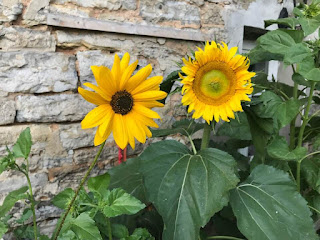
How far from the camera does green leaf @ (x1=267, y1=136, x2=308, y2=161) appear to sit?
1271 millimetres

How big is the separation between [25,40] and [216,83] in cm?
86

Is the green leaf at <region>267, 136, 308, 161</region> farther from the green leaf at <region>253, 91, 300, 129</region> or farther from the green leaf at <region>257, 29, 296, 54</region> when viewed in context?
the green leaf at <region>257, 29, 296, 54</region>

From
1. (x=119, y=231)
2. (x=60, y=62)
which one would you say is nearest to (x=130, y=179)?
(x=119, y=231)

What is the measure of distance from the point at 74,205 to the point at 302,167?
3.44ft

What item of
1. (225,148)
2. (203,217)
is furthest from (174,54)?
(203,217)

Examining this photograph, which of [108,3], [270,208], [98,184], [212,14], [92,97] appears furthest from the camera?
[212,14]

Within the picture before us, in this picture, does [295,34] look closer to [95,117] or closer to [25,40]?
[95,117]

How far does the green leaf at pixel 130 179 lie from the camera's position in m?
1.25

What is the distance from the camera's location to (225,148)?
5.94 feet

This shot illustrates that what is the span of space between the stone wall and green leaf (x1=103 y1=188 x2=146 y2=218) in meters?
0.64

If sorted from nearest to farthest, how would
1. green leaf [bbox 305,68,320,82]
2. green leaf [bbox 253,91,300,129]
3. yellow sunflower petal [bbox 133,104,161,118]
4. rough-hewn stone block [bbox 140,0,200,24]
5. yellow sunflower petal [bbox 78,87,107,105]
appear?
yellow sunflower petal [bbox 78,87,107,105]
yellow sunflower petal [bbox 133,104,161,118]
green leaf [bbox 305,68,320,82]
green leaf [bbox 253,91,300,129]
rough-hewn stone block [bbox 140,0,200,24]

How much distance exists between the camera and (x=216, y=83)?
3.59ft

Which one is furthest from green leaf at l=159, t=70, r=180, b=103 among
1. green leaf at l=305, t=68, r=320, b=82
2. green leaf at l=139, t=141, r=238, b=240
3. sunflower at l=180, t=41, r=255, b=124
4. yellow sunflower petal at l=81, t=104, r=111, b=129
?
green leaf at l=305, t=68, r=320, b=82

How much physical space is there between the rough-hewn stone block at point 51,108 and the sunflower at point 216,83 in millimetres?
640
